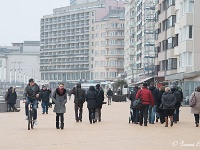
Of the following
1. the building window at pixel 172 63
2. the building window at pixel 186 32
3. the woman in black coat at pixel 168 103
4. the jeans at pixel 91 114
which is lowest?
the jeans at pixel 91 114

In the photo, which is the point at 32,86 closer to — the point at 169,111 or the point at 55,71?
the point at 169,111

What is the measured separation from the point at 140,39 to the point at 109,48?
4537cm

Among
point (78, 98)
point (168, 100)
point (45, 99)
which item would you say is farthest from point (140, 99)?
point (45, 99)

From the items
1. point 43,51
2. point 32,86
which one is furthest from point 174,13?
point 43,51

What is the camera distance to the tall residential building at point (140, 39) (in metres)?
92.8

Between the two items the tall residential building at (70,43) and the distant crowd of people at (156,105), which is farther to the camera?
the tall residential building at (70,43)

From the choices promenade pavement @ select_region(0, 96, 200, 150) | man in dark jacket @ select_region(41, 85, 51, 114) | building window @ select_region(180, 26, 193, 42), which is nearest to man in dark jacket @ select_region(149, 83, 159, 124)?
promenade pavement @ select_region(0, 96, 200, 150)

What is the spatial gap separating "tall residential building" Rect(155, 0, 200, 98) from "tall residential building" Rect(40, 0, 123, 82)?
109246 mm

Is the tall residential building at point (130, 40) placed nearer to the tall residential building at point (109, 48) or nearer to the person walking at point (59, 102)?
the tall residential building at point (109, 48)

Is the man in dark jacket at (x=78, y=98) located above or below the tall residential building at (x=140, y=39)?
below

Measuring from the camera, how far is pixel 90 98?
23.3 meters

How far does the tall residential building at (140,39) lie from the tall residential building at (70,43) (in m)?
45.2


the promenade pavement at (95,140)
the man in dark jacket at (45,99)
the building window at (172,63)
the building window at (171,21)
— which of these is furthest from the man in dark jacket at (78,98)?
the building window at (171,21)

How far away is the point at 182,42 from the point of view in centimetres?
5516
